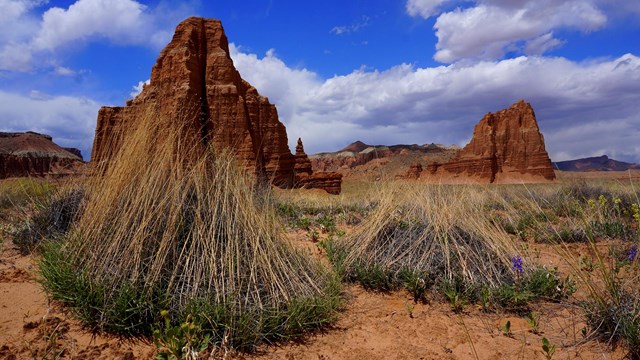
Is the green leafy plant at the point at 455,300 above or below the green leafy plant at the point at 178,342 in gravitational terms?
below

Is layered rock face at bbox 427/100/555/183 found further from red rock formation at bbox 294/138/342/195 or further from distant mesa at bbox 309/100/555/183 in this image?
red rock formation at bbox 294/138/342/195

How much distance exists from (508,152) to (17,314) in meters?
66.8

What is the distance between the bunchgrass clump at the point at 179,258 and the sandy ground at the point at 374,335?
0.15 meters

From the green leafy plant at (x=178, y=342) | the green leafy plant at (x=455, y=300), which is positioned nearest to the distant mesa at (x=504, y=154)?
the green leafy plant at (x=455, y=300)

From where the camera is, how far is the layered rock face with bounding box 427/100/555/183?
59.2 meters

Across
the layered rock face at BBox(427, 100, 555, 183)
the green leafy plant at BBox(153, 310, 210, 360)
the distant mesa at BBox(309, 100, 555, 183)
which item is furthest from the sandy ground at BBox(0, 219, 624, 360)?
the layered rock face at BBox(427, 100, 555, 183)

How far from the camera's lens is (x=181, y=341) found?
222cm

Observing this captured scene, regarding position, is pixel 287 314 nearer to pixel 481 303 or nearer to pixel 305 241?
pixel 481 303

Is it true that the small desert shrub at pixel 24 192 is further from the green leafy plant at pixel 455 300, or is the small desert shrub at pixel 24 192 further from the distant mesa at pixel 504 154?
the distant mesa at pixel 504 154

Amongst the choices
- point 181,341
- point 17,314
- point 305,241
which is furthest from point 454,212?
point 17,314

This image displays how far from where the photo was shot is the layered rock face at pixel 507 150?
5922 cm

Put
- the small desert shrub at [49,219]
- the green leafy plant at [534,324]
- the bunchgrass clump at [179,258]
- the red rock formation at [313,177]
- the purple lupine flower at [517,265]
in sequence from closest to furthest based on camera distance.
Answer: the bunchgrass clump at [179,258]
the green leafy plant at [534,324]
the purple lupine flower at [517,265]
the small desert shrub at [49,219]
the red rock formation at [313,177]

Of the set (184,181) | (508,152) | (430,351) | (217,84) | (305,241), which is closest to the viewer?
(430,351)

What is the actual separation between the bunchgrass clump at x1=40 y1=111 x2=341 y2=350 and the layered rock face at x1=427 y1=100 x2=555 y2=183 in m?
61.7
